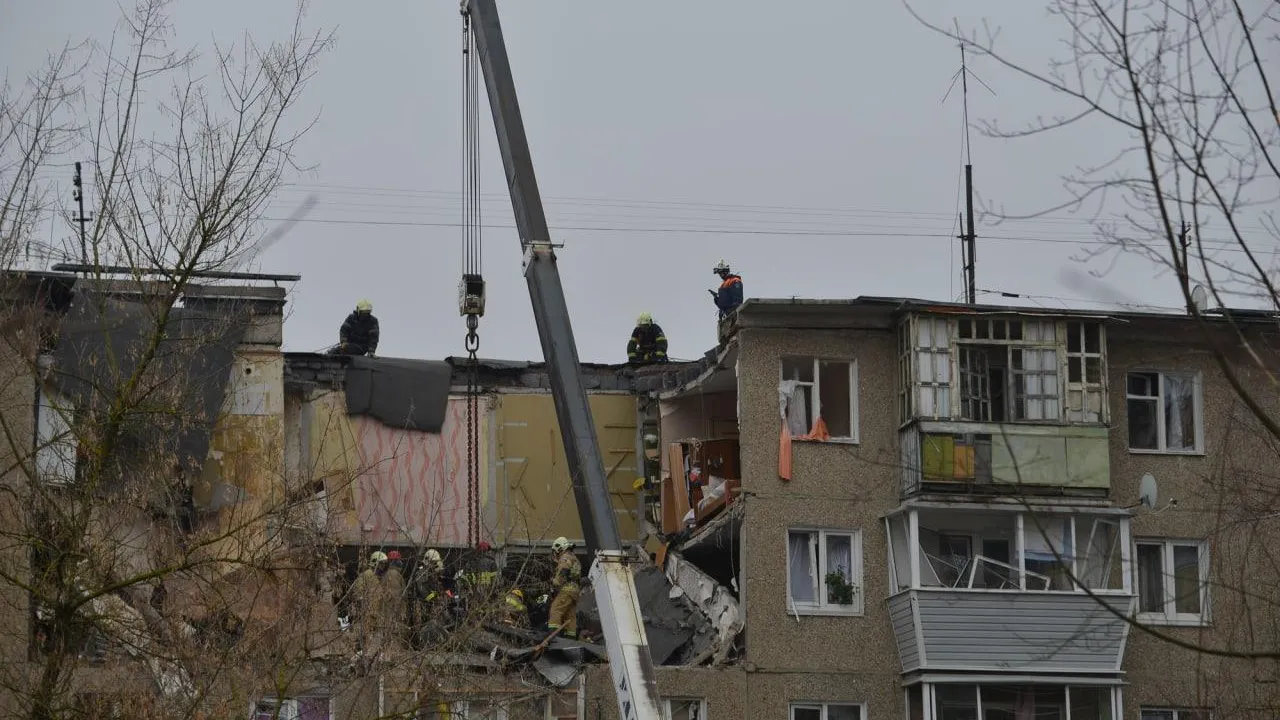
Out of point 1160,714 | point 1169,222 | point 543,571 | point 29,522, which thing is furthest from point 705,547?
point 1169,222

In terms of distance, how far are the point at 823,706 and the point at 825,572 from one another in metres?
2.00

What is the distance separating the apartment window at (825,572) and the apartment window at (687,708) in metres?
2.12

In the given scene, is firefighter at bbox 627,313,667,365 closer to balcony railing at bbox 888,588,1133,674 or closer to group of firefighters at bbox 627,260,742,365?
group of firefighters at bbox 627,260,742,365

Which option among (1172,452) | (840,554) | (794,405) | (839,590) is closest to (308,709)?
(839,590)

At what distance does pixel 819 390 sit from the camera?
31062mm

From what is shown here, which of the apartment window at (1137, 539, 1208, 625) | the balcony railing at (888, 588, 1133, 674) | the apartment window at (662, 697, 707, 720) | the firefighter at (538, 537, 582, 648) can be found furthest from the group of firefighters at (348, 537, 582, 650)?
the apartment window at (1137, 539, 1208, 625)

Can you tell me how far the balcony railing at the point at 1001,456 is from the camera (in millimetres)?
29828

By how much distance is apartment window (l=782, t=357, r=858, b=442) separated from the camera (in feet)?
100

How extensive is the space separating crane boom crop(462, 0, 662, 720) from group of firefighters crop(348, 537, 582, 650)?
1.24 metres

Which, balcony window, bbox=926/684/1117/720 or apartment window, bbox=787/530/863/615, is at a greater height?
apartment window, bbox=787/530/863/615

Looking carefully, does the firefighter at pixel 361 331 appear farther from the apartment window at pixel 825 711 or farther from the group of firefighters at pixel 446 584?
the apartment window at pixel 825 711

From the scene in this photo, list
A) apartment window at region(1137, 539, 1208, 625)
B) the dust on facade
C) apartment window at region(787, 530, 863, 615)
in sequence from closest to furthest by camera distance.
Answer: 1. the dust on facade
2. apartment window at region(787, 530, 863, 615)
3. apartment window at region(1137, 539, 1208, 625)

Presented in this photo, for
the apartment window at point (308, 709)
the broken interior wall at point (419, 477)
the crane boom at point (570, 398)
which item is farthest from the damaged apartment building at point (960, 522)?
the crane boom at point (570, 398)

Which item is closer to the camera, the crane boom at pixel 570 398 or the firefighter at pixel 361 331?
the crane boom at pixel 570 398
